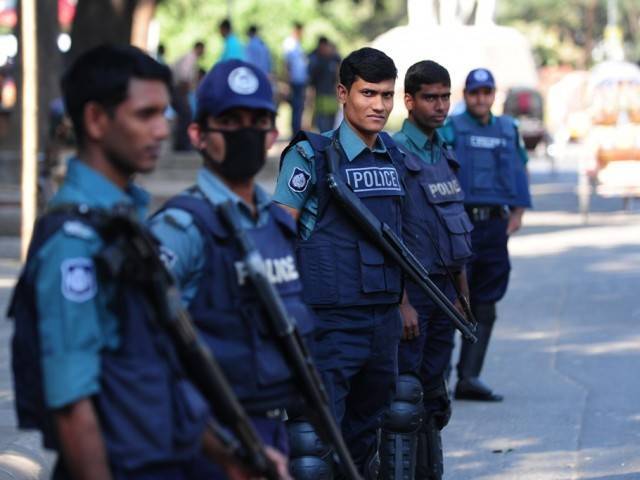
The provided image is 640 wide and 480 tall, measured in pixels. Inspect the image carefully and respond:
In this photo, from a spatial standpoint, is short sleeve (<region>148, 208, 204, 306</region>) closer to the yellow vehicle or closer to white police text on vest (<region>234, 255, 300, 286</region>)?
white police text on vest (<region>234, 255, 300, 286</region>)

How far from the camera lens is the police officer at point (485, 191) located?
28.9 feet

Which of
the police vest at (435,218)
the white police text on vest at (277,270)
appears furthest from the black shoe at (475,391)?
the white police text on vest at (277,270)

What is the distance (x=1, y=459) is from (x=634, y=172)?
48.9 feet

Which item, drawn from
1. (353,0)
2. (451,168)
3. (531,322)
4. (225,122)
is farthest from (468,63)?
(225,122)

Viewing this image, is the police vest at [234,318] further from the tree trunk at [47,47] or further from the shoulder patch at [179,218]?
the tree trunk at [47,47]

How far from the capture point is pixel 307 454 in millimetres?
5773

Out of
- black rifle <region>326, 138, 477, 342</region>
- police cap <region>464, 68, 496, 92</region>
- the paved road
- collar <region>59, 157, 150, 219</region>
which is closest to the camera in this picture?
collar <region>59, 157, 150, 219</region>

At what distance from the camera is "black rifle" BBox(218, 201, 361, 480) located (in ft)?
12.3

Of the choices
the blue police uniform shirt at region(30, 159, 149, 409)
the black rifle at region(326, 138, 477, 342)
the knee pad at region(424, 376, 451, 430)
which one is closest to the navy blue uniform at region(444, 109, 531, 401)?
the knee pad at region(424, 376, 451, 430)

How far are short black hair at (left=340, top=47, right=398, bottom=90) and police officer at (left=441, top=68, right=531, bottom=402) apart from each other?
285 centimetres

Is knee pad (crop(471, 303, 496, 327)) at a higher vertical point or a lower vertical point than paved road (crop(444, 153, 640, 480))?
higher

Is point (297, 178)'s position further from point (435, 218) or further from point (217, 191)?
point (217, 191)

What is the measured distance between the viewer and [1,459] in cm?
663

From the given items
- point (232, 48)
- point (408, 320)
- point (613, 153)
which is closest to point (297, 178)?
point (408, 320)
